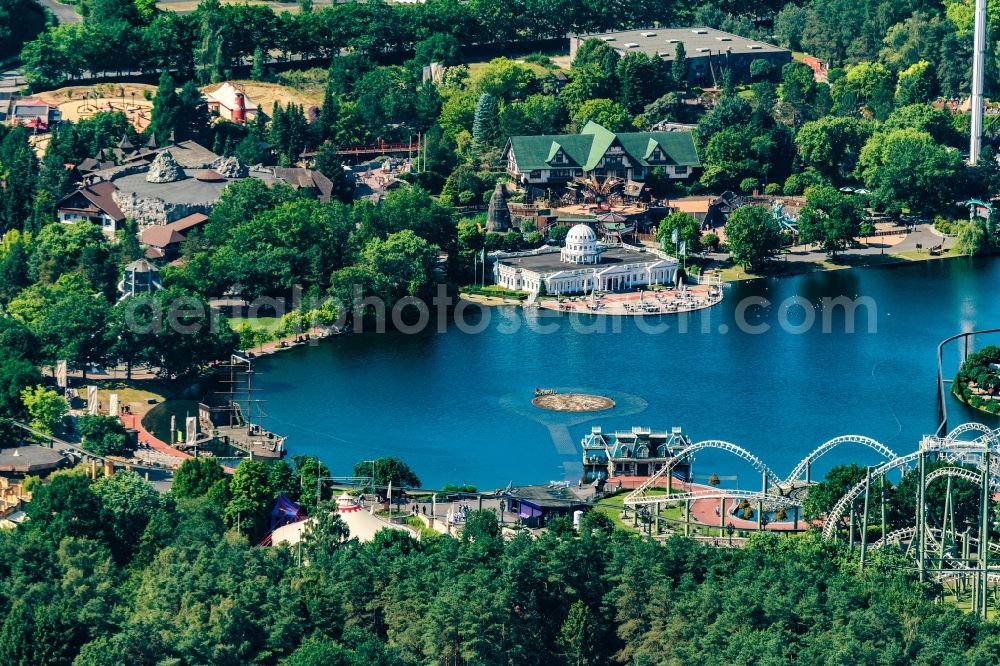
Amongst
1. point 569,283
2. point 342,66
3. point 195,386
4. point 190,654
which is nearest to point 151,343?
point 195,386

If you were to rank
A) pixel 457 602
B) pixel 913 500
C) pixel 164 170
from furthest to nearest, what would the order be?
pixel 164 170 → pixel 913 500 → pixel 457 602

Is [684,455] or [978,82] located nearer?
[684,455]

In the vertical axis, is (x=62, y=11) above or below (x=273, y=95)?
above

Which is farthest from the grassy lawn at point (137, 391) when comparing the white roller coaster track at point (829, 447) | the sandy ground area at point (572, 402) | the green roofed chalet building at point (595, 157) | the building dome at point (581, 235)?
the green roofed chalet building at point (595, 157)

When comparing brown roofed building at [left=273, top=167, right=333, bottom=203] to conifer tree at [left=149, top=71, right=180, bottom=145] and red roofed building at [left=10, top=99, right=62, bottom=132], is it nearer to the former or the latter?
conifer tree at [left=149, top=71, right=180, bottom=145]

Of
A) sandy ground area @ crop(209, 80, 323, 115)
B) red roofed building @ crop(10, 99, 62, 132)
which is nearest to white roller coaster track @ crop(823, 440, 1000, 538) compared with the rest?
sandy ground area @ crop(209, 80, 323, 115)

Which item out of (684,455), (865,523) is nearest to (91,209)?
(684,455)

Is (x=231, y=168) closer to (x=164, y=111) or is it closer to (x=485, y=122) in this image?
(x=164, y=111)
